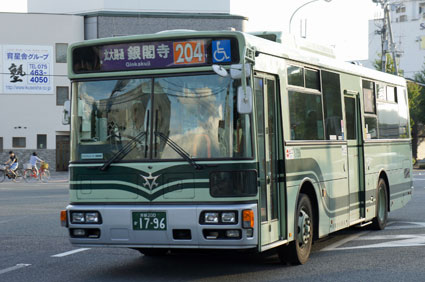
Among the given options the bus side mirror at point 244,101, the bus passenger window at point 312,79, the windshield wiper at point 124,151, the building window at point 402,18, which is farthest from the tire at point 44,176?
the building window at point 402,18

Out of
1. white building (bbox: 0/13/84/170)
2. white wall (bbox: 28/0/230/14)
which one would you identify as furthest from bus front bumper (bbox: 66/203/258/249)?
white wall (bbox: 28/0/230/14)

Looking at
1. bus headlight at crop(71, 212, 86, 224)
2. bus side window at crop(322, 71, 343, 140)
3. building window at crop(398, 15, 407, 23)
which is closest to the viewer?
bus headlight at crop(71, 212, 86, 224)

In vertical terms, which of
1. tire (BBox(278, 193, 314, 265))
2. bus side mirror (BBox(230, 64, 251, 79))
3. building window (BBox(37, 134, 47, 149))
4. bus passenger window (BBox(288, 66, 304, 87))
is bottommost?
tire (BBox(278, 193, 314, 265))

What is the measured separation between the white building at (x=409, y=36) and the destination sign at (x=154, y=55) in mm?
90503

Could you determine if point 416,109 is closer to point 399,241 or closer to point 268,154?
point 399,241

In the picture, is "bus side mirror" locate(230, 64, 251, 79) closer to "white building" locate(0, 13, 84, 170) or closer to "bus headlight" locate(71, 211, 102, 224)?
"bus headlight" locate(71, 211, 102, 224)

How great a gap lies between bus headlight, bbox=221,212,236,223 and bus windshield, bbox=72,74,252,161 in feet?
2.03

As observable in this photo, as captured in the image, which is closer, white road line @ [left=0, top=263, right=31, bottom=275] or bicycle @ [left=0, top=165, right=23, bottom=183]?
white road line @ [left=0, top=263, right=31, bottom=275]

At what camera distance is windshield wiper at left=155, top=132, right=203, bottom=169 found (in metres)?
8.87

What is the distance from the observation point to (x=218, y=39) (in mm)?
9000

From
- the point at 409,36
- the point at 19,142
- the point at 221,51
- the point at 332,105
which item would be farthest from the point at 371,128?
the point at 409,36

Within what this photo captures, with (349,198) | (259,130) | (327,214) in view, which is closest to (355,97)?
(349,198)

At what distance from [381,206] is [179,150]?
6.76m

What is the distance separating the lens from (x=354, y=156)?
1286cm
